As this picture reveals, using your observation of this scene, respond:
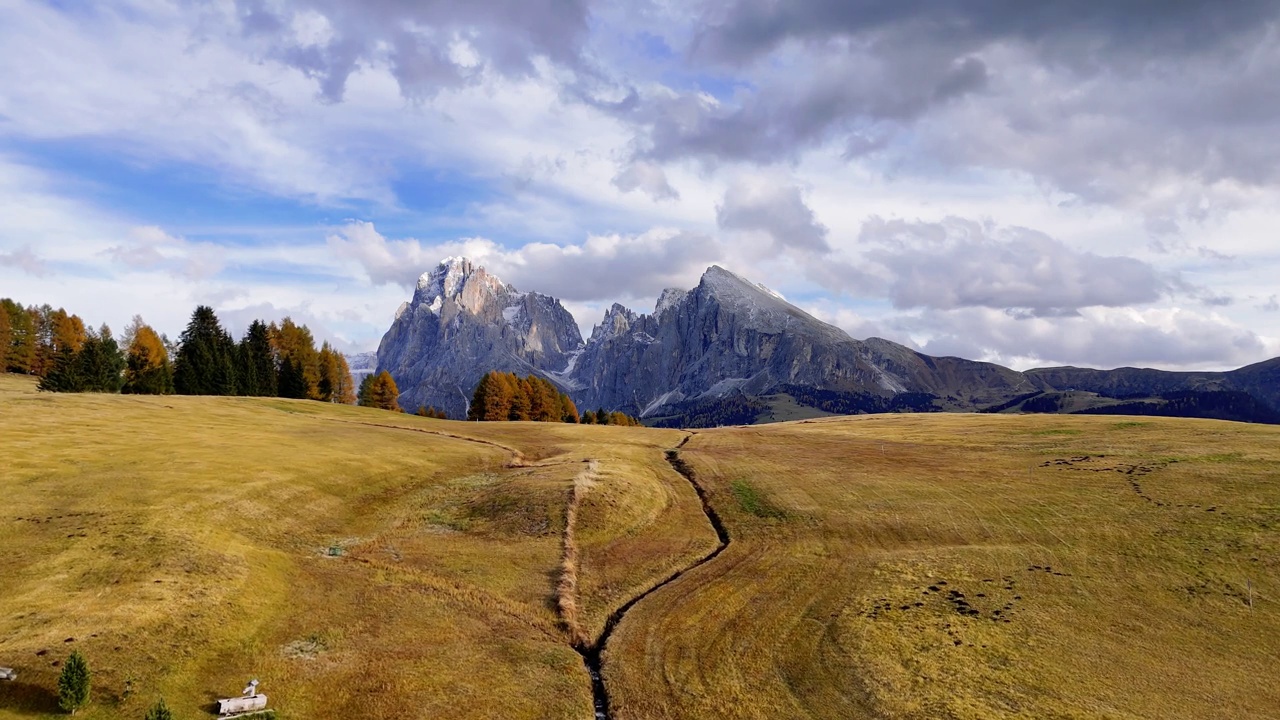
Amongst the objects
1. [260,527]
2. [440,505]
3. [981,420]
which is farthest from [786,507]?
[981,420]

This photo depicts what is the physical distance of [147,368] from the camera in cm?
12494

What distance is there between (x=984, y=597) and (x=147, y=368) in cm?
14449

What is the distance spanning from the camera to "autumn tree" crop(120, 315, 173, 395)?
119562 mm

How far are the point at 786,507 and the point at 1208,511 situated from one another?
29.1 meters

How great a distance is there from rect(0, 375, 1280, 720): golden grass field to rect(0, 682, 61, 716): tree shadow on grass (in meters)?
0.08

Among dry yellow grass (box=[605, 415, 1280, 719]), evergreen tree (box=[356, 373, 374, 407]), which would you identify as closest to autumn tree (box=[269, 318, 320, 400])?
evergreen tree (box=[356, 373, 374, 407])

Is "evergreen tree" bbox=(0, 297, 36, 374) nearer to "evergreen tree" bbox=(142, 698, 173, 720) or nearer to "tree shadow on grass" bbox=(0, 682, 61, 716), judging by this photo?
"tree shadow on grass" bbox=(0, 682, 61, 716)

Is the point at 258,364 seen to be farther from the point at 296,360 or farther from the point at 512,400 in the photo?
the point at 512,400

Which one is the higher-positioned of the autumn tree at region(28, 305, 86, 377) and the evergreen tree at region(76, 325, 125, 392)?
the autumn tree at region(28, 305, 86, 377)

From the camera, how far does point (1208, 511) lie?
4584cm

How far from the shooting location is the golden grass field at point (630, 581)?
1032 inches

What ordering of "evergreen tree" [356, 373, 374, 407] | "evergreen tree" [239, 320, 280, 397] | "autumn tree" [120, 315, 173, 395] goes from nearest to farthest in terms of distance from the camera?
"autumn tree" [120, 315, 173, 395]
"evergreen tree" [239, 320, 280, 397]
"evergreen tree" [356, 373, 374, 407]

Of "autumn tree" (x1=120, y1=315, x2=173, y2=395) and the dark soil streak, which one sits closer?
the dark soil streak

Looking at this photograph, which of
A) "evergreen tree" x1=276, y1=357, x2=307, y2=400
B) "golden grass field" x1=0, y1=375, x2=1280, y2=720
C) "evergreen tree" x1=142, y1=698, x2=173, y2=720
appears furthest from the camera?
"evergreen tree" x1=276, y1=357, x2=307, y2=400
